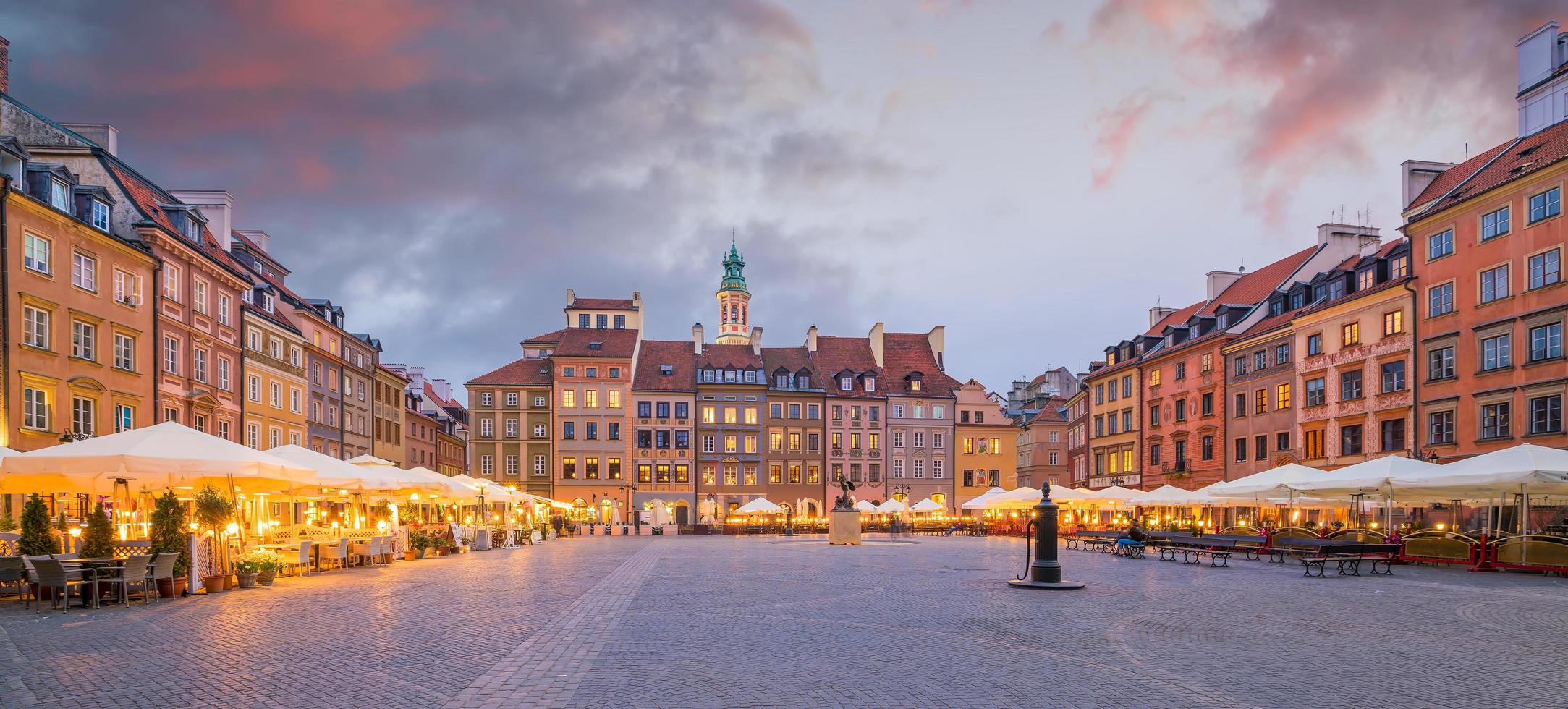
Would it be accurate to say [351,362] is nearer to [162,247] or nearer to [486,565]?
[162,247]

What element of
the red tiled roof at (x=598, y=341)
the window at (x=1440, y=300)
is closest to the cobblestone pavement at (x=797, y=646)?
the window at (x=1440, y=300)

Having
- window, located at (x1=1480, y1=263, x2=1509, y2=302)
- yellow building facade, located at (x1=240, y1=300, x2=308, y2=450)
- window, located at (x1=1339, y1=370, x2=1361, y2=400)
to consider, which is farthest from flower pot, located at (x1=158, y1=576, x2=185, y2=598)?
window, located at (x1=1339, y1=370, x2=1361, y2=400)

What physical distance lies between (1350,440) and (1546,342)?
10889 millimetres

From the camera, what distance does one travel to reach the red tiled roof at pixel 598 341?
76.9 m

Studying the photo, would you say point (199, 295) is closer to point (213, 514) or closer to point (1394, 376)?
point (213, 514)

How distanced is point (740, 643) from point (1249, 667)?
5707 millimetres

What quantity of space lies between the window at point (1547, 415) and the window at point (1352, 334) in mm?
9557

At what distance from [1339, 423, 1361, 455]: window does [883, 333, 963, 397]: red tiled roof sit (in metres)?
38.8

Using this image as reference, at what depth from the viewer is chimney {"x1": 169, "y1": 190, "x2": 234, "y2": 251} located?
150ft

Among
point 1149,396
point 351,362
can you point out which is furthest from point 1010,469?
point 351,362

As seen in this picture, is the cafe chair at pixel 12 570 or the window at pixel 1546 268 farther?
the window at pixel 1546 268

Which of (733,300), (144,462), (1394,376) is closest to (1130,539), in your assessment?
(1394,376)

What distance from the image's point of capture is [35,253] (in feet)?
94.9

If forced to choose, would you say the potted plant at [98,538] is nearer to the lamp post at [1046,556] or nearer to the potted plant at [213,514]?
the potted plant at [213,514]
